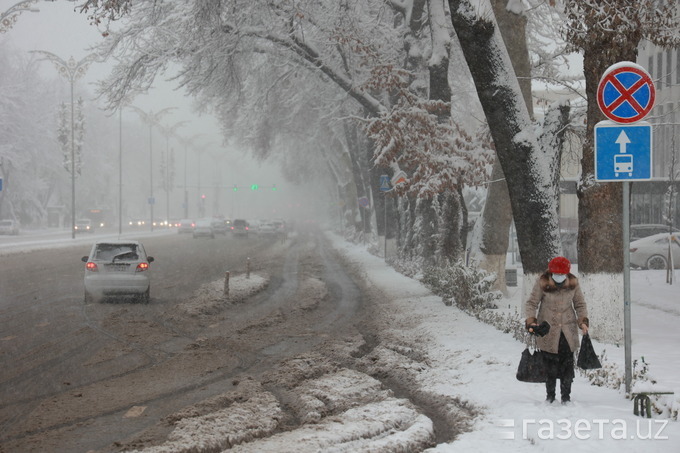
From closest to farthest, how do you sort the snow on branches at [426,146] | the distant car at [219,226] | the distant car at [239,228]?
the snow on branches at [426,146] → the distant car at [239,228] → the distant car at [219,226]

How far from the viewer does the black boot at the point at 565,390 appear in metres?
7.82

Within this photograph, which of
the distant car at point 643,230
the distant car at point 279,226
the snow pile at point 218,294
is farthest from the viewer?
the distant car at point 279,226

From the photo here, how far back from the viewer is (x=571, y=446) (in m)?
6.64

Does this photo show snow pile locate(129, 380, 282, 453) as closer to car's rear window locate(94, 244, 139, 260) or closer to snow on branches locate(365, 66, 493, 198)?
snow on branches locate(365, 66, 493, 198)

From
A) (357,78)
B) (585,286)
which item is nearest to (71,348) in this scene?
(585,286)

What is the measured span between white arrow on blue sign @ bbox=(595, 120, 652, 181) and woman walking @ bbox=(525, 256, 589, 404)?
1.12 meters

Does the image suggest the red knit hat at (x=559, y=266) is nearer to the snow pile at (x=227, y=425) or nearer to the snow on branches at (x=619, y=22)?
the snow pile at (x=227, y=425)

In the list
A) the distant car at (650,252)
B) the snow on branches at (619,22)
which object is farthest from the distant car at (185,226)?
the snow on branches at (619,22)

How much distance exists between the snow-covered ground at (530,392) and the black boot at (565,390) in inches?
4.2

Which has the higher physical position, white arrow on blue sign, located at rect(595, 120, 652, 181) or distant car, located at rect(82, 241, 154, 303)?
white arrow on blue sign, located at rect(595, 120, 652, 181)

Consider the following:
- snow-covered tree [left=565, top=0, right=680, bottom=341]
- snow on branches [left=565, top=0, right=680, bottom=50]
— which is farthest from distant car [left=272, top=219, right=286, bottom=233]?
snow on branches [left=565, top=0, right=680, bottom=50]

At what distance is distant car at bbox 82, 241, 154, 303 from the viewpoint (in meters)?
18.5

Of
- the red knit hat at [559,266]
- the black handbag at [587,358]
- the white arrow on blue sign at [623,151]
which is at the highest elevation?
the white arrow on blue sign at [623,151]

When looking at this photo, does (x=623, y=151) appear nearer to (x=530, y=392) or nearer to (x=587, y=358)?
(x=587, y=358)
